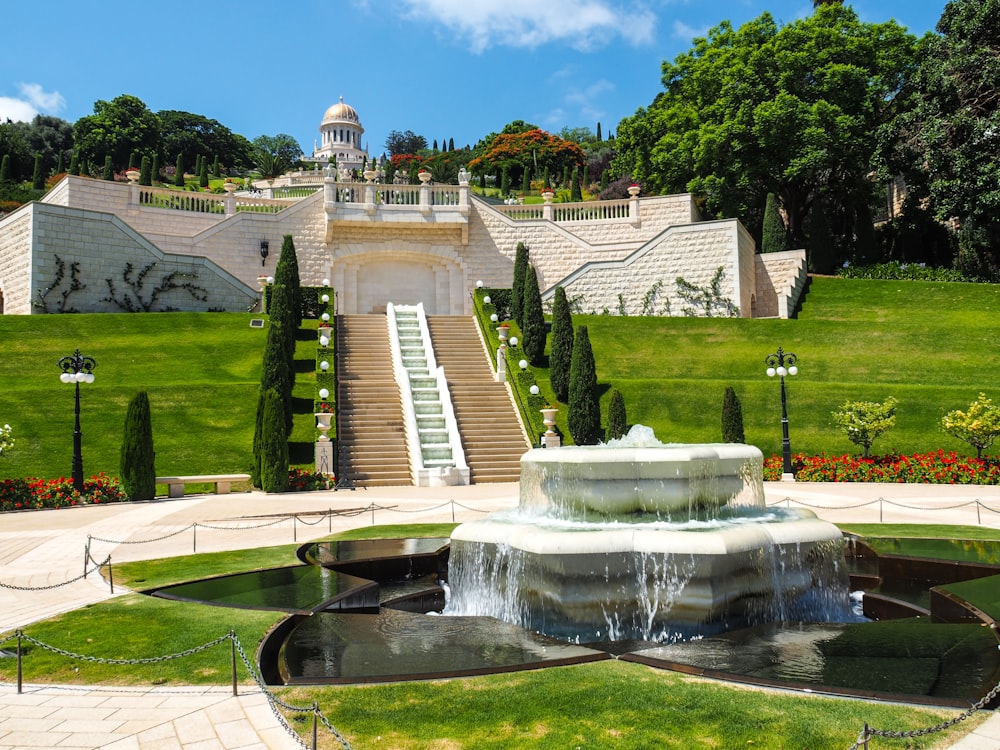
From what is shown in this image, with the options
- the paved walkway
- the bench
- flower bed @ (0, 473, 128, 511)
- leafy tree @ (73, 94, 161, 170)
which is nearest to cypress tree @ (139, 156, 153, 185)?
leafy tree @ (73, 94, 161, 170)

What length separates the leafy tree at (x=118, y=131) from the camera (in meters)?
77.8

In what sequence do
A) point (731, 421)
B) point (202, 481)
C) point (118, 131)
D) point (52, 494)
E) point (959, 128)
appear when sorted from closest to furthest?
point (52, 494) → point (202, 481) → point (731, 421) → point (959, 128) → point (118, 131)

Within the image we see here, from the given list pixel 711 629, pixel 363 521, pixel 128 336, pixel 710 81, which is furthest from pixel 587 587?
pixel 710 81

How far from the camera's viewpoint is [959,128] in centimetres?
3350

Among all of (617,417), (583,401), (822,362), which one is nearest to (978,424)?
(822,362)

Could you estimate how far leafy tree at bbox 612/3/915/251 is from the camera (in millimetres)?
36906

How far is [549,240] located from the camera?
127ft

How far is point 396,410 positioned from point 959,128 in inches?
1121

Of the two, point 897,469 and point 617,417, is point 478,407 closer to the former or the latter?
point 617,417

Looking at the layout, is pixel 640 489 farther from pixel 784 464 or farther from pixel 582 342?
pixel 582 342

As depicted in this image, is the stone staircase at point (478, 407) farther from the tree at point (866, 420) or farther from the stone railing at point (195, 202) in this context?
the stone railing at point (195, 202)

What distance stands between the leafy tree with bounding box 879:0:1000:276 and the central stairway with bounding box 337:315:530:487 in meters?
22.6

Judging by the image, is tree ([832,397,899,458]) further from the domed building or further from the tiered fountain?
the domed building

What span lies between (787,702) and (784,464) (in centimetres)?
1612
